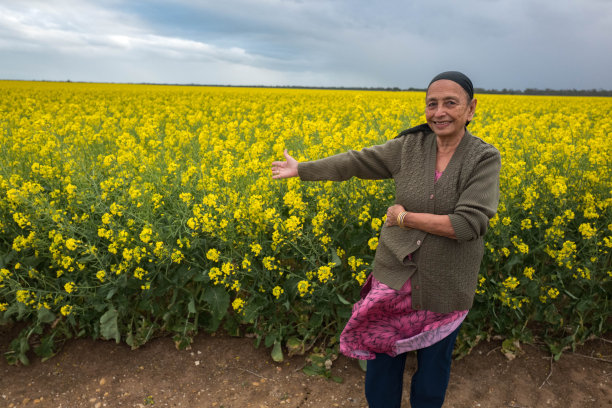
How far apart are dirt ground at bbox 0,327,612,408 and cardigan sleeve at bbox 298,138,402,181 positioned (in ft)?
5.17

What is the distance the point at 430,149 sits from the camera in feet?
5.99

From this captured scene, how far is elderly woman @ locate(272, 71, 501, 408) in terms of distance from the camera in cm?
166

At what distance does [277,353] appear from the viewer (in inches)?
118

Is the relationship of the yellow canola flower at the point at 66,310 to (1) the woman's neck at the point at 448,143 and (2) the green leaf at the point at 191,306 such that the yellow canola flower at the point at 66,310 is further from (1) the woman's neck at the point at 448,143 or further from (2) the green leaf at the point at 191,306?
(1) the woman's neck at the point at 448,143

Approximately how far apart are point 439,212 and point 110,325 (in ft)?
8.40

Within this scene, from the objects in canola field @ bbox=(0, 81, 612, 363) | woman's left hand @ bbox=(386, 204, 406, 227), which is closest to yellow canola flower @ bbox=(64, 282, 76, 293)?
canola field @ bbox=(0, 81, 612, 363)

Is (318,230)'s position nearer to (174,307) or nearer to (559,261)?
(174,307)

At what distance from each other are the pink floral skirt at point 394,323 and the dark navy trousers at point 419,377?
93mm

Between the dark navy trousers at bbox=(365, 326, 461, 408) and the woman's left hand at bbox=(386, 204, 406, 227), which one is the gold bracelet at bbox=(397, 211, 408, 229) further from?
the dark navy trousers at bbox=(365, 326, 461, 408)

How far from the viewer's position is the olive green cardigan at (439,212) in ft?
5.34

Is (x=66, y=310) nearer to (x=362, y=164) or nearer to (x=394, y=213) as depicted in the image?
(x=362, y=164)

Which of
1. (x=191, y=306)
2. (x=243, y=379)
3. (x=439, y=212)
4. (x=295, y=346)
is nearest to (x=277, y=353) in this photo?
(x=295, y=346)

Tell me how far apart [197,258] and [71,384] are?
1237mm

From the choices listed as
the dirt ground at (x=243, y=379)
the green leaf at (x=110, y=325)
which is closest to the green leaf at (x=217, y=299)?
the dirt ground at (x=243, y=379)
